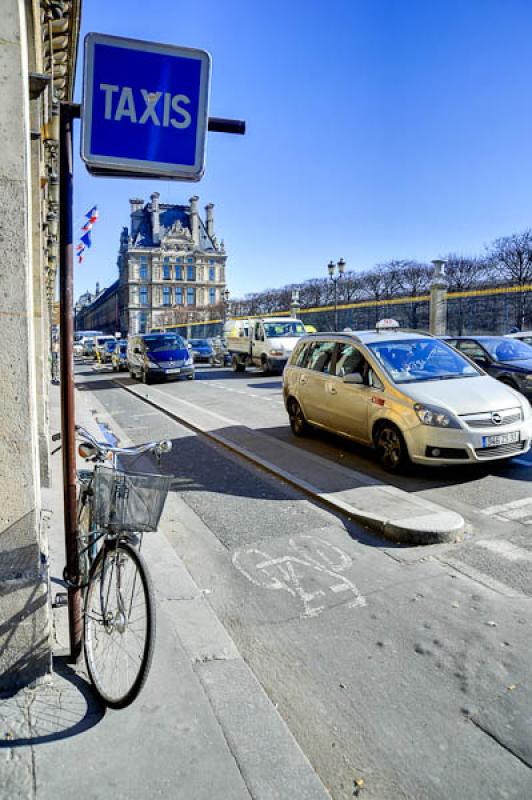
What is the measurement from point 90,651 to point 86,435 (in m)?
1.11

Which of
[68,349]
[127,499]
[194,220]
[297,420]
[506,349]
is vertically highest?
[194,220]

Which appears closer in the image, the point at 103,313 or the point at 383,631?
the point at 383,631

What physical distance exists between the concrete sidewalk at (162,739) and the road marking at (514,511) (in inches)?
135

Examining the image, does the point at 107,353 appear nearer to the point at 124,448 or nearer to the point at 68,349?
the point at 124,448

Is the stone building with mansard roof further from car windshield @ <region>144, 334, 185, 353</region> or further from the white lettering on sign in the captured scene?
the white lettering on sign

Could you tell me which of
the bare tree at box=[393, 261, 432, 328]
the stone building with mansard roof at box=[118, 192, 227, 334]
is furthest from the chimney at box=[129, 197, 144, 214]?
the bare tree at box=[393, 261, 432, 328]

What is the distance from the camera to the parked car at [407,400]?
21.9 feet

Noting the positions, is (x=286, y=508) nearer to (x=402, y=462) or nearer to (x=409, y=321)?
(x=402, y=462)

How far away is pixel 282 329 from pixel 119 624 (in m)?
22.1

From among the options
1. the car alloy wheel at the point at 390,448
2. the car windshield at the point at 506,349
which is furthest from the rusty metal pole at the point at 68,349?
the car windshield at the point at 506,349

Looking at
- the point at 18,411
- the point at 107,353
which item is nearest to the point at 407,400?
the point at 18,411

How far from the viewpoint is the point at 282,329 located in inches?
961

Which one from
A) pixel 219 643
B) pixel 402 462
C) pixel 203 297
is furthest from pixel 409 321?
pixel 203 297

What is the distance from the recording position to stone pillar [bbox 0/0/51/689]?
246 centimetres
